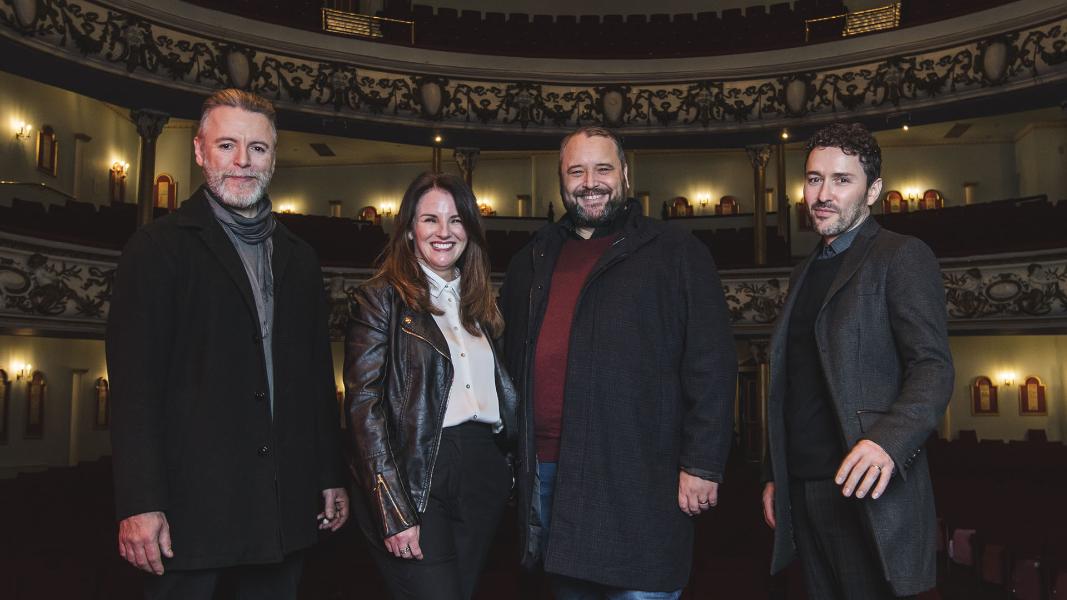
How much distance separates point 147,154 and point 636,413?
1037cm

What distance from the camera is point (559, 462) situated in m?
2.38

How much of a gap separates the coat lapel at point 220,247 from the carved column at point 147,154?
9558mm

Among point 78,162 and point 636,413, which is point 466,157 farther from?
point 636,413

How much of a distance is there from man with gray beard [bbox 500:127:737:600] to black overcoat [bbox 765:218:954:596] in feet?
0.82

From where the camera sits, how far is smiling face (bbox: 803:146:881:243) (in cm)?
232

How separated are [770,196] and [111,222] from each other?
449 inches

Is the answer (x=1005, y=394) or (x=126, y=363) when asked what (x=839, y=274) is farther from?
(x=1005, y=394)

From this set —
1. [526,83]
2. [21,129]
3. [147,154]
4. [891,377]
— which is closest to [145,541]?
[891,377]

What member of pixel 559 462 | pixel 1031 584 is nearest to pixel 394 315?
pixel 559 462

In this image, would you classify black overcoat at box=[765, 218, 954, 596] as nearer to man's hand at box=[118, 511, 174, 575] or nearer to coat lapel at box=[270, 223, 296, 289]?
coat lapel at box=[270, 223, 296, 289]

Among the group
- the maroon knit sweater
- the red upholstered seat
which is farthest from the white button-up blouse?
the red upholstered seat

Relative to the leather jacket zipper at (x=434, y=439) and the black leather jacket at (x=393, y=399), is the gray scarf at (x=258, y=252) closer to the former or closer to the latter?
the black leather jacket at (x=393, y=399)

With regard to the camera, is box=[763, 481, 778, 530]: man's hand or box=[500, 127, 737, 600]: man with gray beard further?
box=[763, 481, 778, 530]: man's hand

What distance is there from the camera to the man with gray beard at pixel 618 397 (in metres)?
2.33
